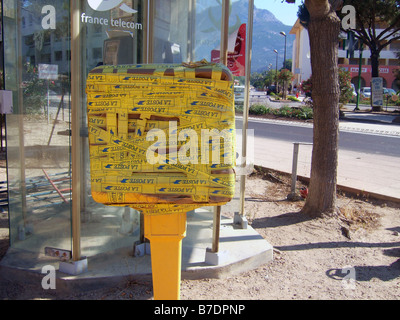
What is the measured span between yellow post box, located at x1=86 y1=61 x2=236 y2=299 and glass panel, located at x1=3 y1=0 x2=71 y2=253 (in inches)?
60.7

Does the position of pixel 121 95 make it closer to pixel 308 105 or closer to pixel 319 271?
pixel 319 271

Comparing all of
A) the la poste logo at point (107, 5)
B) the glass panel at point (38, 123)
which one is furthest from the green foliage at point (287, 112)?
the glass panel at point (38, 123)

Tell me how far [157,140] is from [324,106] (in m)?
3.71

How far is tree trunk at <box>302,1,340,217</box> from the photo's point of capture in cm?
512

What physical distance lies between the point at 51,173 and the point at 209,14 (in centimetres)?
234

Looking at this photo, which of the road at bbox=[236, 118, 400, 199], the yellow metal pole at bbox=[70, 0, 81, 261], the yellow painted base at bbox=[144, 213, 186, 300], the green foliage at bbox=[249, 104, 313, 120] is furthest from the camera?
the green foliage at bbox=[249, 104, 313, 120]

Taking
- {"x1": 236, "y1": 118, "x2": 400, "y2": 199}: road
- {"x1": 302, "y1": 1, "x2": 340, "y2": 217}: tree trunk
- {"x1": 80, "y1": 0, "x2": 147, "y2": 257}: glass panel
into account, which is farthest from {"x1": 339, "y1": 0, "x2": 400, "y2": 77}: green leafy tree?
{"x1": 80, "y1": 0, "x2": 147, "y2": 257}: glass panel

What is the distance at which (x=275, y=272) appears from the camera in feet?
12.5

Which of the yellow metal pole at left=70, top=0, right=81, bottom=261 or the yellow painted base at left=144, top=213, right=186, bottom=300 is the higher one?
the yellow metal pole at left=70, top=0, right=81, bottom=261

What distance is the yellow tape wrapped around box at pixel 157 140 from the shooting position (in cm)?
202

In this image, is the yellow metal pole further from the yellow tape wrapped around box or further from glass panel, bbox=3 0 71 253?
the yellow tape wrapped around box

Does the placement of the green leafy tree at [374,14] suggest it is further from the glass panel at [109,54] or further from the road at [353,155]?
the glass panel at [109,54]

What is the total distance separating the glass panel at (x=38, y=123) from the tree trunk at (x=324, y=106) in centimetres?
321

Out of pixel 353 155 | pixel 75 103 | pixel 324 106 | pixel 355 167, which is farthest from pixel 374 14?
pixel 75 103
